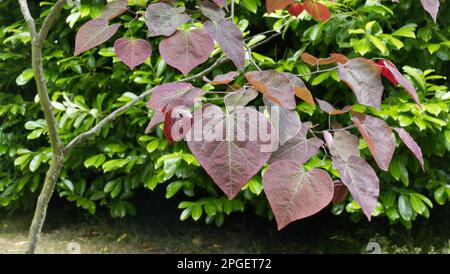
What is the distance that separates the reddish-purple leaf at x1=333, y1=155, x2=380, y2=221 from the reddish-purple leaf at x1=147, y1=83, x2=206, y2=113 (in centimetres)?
25

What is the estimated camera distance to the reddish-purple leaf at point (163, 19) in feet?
2.68

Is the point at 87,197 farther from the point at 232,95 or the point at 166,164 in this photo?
the point at 232,95

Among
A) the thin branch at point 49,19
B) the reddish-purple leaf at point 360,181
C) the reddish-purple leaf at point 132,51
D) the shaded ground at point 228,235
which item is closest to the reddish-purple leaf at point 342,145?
the reddish-purple leaf at point 360,181

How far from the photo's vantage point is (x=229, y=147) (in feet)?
2.30

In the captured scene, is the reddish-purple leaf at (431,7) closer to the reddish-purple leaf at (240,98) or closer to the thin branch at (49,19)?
the reddish-purple leaf at (240,98)

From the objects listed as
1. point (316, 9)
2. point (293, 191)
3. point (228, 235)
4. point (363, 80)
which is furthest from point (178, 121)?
point (228, 235)

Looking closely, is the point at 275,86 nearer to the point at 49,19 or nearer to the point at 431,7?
the point at 431,7

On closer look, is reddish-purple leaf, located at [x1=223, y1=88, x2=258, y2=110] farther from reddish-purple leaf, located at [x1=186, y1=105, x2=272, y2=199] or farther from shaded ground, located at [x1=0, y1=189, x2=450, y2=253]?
shaded ground, located at [x1=0, y1=189, x2=450, y2=253]

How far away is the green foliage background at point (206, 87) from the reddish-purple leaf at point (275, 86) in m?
1.77

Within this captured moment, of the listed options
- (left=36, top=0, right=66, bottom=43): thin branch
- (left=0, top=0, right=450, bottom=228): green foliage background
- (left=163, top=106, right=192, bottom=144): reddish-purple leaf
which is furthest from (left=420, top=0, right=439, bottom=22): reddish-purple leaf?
(left=0, top=0, right=450, bottom=228): green foliage background

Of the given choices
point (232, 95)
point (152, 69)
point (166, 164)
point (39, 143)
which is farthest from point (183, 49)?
point (39, 143)

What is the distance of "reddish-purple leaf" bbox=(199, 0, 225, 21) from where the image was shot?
34.7 inches

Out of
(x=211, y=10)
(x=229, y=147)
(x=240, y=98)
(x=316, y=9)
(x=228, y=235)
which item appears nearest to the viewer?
(x=229, y=147)

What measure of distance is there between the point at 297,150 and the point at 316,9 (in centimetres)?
34
